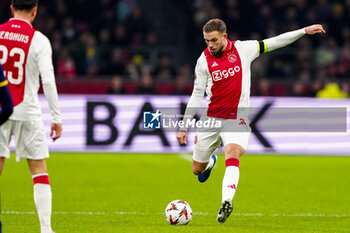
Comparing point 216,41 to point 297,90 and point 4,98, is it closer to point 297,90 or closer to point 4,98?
point 4,98

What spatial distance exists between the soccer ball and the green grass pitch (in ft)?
0.34

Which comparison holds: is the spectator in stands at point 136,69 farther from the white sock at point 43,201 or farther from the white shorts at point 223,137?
the white sock at point 43,201

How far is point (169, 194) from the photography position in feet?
33.3

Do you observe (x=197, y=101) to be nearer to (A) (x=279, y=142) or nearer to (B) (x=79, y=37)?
(A) (x=279, y=142)

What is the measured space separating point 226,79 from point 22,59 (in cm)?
257

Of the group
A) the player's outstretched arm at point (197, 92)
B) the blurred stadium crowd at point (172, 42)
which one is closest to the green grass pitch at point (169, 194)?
the player's outstretched arm at point (197, 92)

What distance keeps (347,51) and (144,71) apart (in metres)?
5.59

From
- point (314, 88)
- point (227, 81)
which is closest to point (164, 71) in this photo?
point (314, 88)

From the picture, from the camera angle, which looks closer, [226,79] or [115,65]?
[226,79]

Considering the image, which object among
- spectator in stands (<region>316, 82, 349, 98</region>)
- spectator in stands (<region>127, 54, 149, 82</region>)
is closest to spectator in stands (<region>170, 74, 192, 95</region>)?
spectator in stands (<region>127, 54, 149, 82</region>)

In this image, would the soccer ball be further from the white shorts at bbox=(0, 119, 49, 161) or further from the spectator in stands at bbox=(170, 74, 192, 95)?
the spectator in stands at bbox=(170, 74, 192, 95)

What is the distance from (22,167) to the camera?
1335 centimetres

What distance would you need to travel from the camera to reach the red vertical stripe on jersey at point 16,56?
6.17 m

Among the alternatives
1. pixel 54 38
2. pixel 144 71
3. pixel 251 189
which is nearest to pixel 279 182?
pixel 251 189
